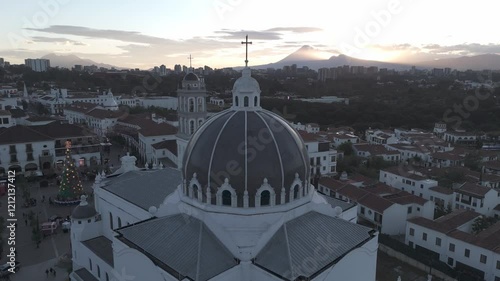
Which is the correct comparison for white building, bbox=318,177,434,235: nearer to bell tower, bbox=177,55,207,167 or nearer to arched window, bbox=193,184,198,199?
bell tower, bbox=177,55,207,167

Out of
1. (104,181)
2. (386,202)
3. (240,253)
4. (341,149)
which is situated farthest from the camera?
(341,149)

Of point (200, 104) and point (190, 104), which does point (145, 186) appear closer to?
point (190, 104)

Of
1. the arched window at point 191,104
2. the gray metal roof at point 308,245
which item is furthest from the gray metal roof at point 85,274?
the arched window at point 191,104

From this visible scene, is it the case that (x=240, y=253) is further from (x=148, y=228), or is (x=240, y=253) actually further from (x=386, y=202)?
Answer: (x=386, y=202)

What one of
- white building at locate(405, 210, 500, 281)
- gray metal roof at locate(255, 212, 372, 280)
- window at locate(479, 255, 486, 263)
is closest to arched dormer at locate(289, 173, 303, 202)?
gray metal roof at locate(255, 212, 372, 280)

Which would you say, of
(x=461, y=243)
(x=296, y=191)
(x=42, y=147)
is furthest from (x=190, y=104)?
(x=42, y=147)

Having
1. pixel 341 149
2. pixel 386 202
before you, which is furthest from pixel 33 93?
pixel 386 202
